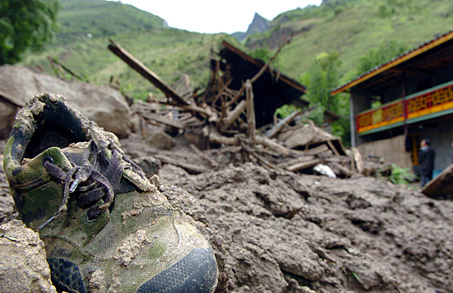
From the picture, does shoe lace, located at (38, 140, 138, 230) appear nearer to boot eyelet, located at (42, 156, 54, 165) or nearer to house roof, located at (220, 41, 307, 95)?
boot eyelet, located at (42, 156, 54, 165)

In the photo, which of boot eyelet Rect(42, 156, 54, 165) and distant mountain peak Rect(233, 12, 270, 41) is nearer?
boot eyelet Rect(42, 156, 54, 165)

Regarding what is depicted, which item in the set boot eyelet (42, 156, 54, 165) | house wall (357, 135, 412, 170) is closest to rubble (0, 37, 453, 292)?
boot eyelet (42, 156, 54, 165)

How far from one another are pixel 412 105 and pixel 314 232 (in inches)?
476

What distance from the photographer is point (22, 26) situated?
13.2 meters

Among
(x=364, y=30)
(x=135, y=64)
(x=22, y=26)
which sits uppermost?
(x=364, y=30)

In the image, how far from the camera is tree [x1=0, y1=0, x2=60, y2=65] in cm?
1270

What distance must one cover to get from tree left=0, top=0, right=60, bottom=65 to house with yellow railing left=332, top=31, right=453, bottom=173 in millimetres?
16743

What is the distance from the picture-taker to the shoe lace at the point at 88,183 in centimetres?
103

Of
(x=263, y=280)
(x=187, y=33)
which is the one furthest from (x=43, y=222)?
(x=187, y=33)

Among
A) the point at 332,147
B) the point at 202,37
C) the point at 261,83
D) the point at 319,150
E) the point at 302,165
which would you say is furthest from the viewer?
the point at 202,37

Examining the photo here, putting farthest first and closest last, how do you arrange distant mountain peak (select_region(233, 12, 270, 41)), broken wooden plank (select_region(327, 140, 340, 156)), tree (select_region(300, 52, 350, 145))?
distant mountain peak (select_region(233, 12, 270, 41))
tree (select_region(300, 52, 350, 145))
broken wooden plank (select_region(327, 140, 340, 156))

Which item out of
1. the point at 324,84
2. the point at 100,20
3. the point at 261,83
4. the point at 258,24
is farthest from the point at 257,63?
the point at 258,24

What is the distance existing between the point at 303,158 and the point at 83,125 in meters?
4.56

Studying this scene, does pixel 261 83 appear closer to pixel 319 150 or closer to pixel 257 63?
pixel 257 63
